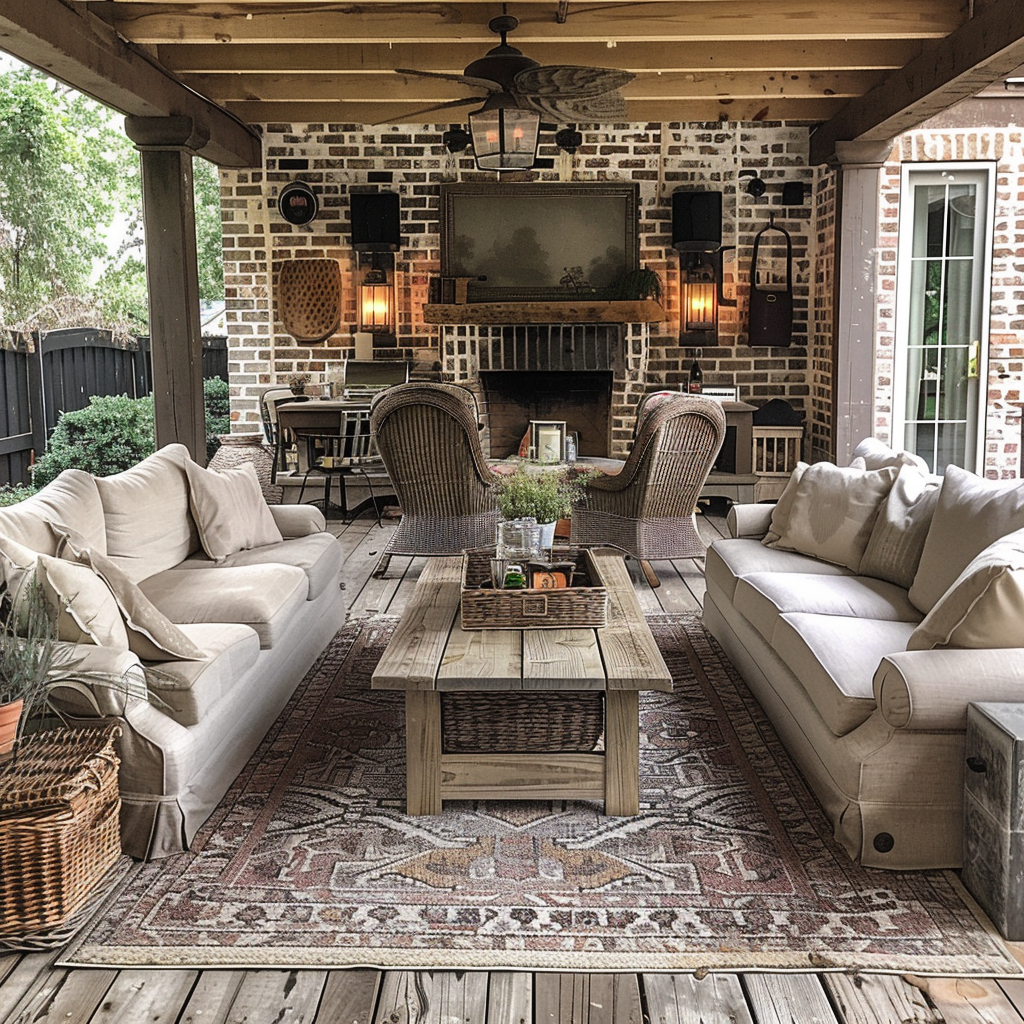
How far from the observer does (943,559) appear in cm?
379

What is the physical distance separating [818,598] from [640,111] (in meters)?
5.41

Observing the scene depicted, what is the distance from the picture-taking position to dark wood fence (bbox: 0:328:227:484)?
843cm

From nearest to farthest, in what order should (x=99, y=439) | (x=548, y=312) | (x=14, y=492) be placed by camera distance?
(x=14, y=492) < (x=548, y=312) < (x=99, y=439)

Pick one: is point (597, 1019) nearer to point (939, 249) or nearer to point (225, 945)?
point (225, 945)

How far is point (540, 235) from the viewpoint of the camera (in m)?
9.00

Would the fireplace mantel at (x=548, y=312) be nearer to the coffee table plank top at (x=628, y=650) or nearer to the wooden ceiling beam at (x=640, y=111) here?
the wooden ceiling beam at (x=640, y=111)

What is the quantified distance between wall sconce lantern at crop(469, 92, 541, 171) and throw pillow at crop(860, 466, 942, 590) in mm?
2199

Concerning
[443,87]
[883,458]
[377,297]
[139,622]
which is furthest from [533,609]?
[377,297]

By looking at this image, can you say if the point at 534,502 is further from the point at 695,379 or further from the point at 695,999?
the point at 695,379

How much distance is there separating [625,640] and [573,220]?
20.0ft

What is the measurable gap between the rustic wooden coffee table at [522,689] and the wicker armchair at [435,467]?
8.12 feet

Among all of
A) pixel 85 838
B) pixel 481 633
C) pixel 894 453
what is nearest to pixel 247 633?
pixel 481 633

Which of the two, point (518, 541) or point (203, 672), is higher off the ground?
point (518, 541)

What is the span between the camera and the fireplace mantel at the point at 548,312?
8.59 meters
